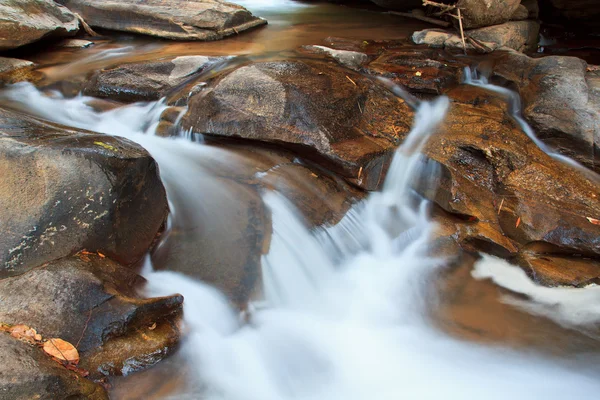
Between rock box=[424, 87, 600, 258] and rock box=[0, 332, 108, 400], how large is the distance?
3.51m

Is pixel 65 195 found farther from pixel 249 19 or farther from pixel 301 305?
pixel 249 19

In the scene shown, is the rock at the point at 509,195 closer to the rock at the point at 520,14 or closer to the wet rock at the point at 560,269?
the wet rock at the point at 560,269

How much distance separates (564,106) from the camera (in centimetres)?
505

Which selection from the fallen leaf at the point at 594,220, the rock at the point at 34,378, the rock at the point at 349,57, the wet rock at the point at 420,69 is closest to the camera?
the rock at the point at 34,378

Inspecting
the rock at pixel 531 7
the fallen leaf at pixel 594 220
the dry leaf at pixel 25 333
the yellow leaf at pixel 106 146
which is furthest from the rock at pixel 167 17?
the fallen leaf at pixel 594 220

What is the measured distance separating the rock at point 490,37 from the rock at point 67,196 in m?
6.61

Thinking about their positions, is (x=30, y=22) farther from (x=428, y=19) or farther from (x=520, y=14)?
(x=520, y=14)

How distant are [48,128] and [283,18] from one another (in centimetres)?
822

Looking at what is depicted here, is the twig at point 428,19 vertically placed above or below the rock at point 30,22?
above

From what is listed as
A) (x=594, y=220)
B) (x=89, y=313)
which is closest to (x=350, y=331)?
(x=89, y=313)

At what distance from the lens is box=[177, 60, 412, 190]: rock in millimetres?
4406

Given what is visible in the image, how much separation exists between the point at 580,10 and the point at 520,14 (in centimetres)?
221

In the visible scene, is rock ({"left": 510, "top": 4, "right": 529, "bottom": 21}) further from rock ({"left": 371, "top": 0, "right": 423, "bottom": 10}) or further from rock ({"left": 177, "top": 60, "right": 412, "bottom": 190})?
rock ({"left": 177, "top": 60, "right": 412, "bottom": 190})

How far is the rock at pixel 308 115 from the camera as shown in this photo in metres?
4.41
